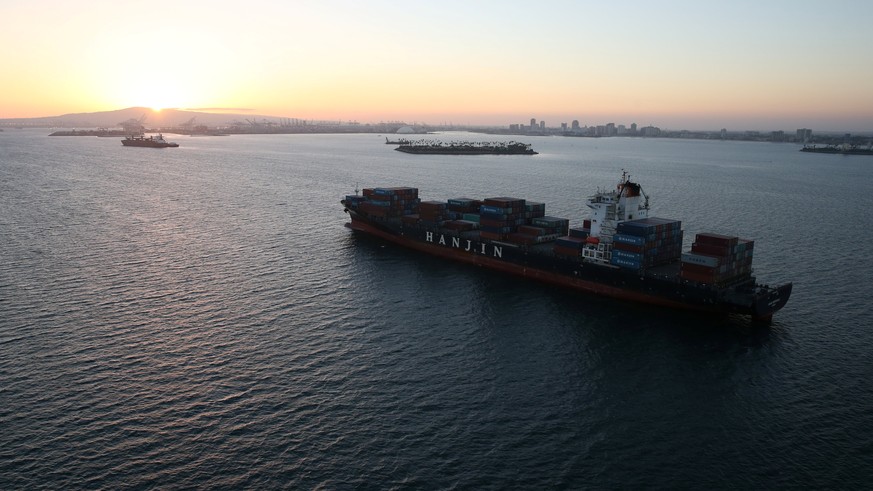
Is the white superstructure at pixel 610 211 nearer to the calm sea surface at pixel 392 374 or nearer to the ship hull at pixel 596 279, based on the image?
the ship hull at pixel 596 279

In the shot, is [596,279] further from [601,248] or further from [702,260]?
[702,260]

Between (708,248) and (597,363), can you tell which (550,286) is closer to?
(708,248)

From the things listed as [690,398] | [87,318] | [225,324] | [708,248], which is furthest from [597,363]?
[87,318]

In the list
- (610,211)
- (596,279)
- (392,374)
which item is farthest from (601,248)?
(392,374)

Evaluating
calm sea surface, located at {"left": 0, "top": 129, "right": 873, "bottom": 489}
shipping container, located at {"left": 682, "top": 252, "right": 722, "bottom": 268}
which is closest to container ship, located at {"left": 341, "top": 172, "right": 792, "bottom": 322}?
shipping container, located at {"left": 682, "top": 252, "right": 722, "bottom": 268}

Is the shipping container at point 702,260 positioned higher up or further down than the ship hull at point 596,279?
higher up

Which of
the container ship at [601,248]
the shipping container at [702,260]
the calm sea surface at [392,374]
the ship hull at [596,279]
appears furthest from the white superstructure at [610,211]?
the shipping container at [702,260]
